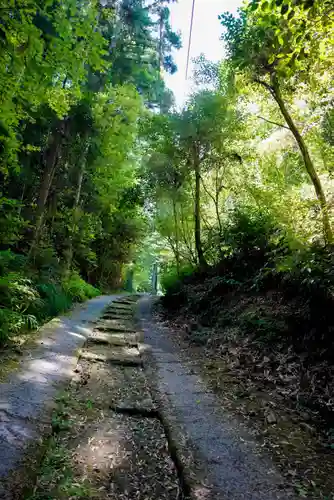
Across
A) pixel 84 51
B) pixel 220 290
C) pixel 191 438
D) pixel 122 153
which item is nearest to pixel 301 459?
pixel 191 438

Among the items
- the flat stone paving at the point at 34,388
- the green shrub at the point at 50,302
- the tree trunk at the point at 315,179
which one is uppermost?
the tree trunk at the point at 315,179

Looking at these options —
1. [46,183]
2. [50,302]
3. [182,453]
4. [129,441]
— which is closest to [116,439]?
[129,441]

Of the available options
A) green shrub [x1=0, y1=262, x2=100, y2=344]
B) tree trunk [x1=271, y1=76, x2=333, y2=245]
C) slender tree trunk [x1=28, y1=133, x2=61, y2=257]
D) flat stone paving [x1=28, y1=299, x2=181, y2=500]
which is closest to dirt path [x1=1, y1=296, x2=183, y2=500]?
flat stone paving [x1=28, y1=299, x2=181, y2=500]

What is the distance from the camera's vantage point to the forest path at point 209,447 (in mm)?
1906

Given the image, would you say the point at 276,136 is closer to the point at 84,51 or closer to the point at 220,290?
the point at 220,290

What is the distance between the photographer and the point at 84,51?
12.7 ft

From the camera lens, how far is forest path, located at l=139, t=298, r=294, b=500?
1906 mm

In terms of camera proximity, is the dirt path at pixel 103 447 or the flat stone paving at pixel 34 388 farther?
the flat stone paving at pixel 34 388

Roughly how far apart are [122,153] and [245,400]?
1102 centimetres

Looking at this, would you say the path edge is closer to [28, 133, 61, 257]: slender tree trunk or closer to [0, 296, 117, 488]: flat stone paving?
[0, 296, 117, 488]: flat stone paving

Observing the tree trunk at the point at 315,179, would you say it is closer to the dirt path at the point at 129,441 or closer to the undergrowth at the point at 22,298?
the dirt path at the point at 129,441

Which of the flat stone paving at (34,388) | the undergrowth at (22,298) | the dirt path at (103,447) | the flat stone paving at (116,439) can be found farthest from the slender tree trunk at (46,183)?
the dirt path at (103,447)

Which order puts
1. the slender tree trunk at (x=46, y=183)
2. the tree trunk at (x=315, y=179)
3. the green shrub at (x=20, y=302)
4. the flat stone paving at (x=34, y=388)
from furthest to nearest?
the slender tree trunk at (x=46, y=183), the tree trunk at (x=315, y=179), the green shrub at (x=20, y=302), the flat stone paving at (x=34, y=388)

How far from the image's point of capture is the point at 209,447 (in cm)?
236
